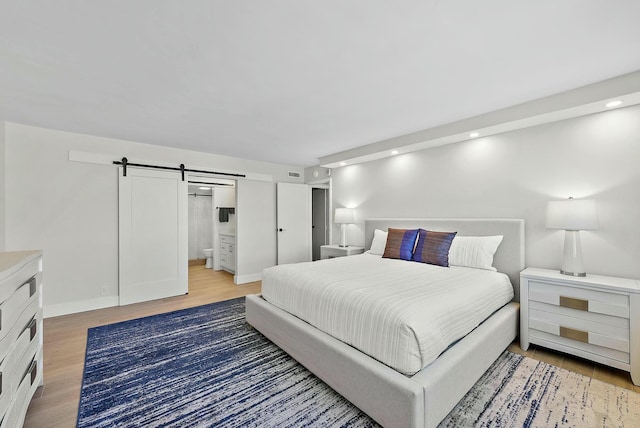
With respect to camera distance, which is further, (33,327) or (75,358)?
(75,358)

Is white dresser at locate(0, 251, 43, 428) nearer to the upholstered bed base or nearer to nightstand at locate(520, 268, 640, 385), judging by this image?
the upholstered bed base

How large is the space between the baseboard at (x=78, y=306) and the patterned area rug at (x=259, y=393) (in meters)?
1.29

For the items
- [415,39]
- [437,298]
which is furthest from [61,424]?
[415,39]

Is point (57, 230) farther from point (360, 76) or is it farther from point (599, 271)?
point (599, 271)

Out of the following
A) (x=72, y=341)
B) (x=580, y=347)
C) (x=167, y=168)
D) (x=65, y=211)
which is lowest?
(x=72, y=341)

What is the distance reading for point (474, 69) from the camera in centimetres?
208

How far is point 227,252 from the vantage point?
6.12 metres

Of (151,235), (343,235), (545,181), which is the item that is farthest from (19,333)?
(545,181)

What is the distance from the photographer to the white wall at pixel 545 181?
2.43 m

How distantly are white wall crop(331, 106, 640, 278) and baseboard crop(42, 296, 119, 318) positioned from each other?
4.38m

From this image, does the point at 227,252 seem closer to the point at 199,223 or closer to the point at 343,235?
the point at 199,223

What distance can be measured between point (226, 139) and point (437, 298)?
3385 mm

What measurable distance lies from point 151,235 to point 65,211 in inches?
40.4

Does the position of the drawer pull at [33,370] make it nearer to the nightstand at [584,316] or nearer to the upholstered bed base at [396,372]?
the upholstered bed base at [396,372]
